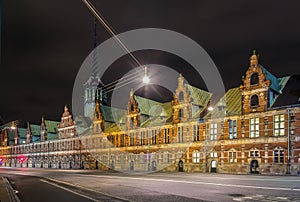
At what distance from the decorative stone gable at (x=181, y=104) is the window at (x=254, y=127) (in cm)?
1248

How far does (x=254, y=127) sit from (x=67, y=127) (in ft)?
191

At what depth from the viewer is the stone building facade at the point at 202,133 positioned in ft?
150

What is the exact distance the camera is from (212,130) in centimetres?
5434

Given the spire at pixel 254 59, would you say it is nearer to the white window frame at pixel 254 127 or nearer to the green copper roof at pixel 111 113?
the white window frame at pixel 254 127

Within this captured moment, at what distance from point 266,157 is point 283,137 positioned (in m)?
3.77

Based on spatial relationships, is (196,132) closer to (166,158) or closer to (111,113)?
(166,158)

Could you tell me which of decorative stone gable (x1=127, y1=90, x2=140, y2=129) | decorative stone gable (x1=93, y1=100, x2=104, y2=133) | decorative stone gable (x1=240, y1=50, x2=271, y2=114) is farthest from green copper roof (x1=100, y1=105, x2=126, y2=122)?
decorative stone gable (x1=240, y1=50, x2=271, y2=114)

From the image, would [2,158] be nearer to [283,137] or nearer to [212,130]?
[212,130]

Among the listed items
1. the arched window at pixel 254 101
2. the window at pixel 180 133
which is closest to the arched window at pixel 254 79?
the arched window at pixel 254 101

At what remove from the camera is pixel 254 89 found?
162 ft

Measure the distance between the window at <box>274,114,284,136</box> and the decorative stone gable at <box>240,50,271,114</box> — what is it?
7.61 ft

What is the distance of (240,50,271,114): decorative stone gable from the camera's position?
47.9 m

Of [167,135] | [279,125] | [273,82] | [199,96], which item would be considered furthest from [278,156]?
[167,135]

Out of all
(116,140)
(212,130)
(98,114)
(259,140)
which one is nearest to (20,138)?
(98,114)
